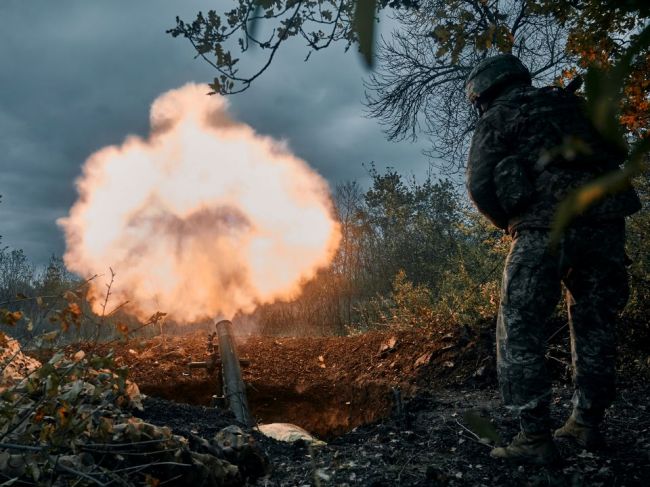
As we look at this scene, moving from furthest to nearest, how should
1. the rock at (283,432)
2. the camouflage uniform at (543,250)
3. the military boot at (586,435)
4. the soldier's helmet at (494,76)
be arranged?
the rock at (283,432)
the soldier's helmet at (494,76)
the military boot at (586,435)
the camouflage uniform at (543,250)

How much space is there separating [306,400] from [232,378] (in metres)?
1.53

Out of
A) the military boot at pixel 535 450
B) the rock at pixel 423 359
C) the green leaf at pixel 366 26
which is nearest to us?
the green leaf at pixel 366 26

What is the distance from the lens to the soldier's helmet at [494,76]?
3.72 m

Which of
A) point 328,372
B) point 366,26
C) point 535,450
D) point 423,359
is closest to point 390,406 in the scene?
point 423,359

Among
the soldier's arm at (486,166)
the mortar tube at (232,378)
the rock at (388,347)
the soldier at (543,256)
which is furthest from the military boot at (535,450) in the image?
the rock at (388,347)

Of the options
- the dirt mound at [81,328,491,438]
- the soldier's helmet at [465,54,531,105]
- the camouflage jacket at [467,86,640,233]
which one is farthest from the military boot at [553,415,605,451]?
the dirt mound at [81,328,491,438]

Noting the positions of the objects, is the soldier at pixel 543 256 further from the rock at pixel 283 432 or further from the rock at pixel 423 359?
the rock at pixel 423 359

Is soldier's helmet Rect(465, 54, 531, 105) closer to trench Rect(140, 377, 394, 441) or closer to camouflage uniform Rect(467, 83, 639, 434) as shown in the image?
camouflage uniform Rect(467, 83, 639, 434)

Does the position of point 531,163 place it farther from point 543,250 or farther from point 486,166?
point 543,250

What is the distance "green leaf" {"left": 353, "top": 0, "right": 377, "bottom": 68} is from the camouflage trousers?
3184 mm

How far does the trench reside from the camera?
24.0 ft

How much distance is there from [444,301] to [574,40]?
519cm

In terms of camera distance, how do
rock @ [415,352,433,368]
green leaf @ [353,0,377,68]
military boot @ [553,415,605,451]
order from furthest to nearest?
rock @ [415,352,433,368], military boot @ [553,415,605,451], green leaf @ [353,0,377,68]

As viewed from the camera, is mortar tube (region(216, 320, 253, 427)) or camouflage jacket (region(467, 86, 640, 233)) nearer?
camouflage jacket (region(467, 86, 640, 233))
